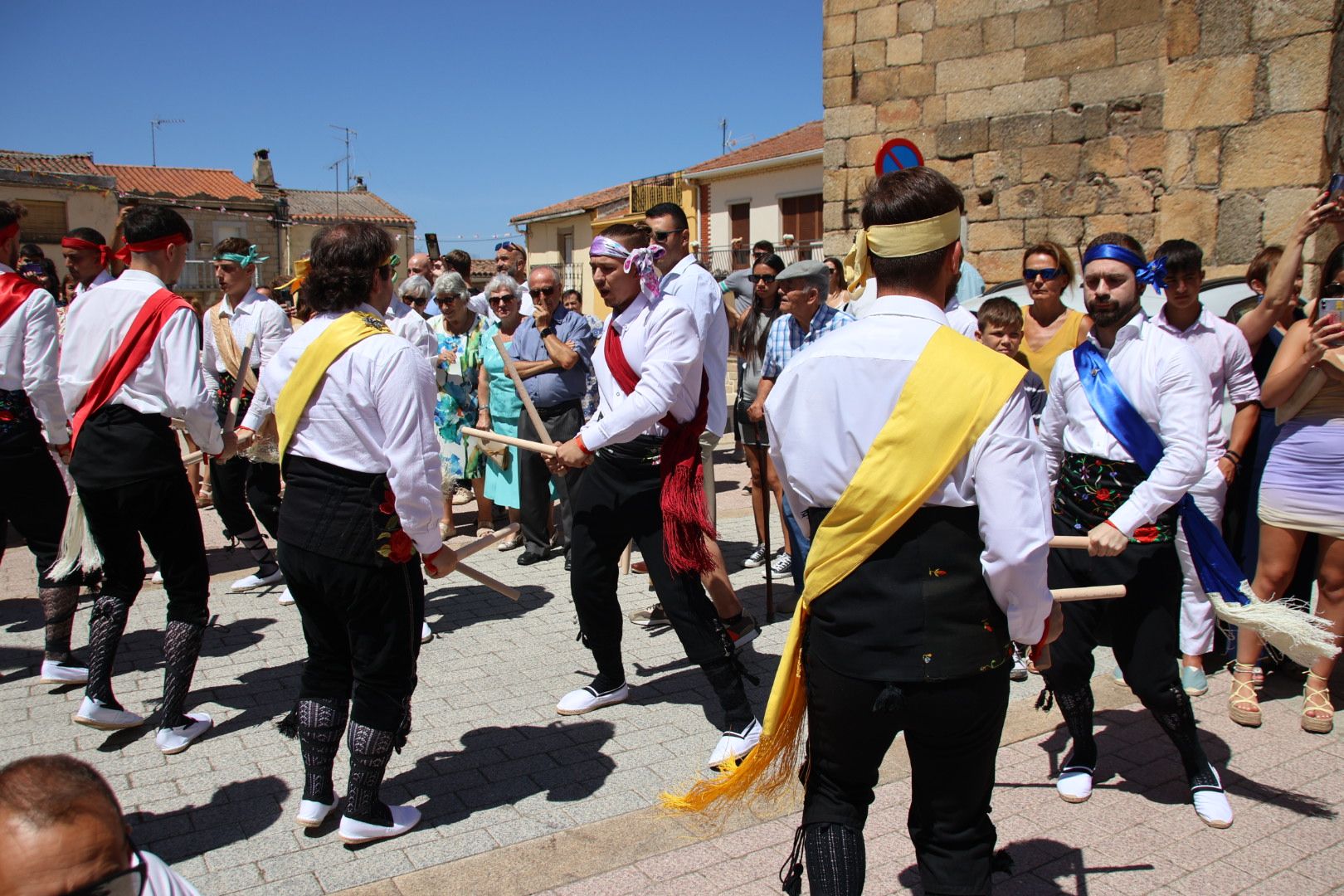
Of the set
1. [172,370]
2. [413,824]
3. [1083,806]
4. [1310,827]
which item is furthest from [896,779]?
[172,370]

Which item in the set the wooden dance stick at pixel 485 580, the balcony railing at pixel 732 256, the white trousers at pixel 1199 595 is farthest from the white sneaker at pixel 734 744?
the balcony railing at pixel 732 256

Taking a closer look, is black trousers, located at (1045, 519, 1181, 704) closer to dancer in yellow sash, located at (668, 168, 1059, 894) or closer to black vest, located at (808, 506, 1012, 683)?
dancer in yellow sash, located at (668, 168, 1059, 894)

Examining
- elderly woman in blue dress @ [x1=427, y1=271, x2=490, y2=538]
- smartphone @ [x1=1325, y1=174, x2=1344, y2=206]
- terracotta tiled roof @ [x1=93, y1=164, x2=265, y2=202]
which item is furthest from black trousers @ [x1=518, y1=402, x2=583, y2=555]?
terracotta tiled roof @ [x1=93, y1=164, x2=265, y2=202]

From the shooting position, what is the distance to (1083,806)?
3.52 meters

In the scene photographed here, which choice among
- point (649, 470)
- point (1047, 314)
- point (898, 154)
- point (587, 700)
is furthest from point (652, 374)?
point (898, 154)

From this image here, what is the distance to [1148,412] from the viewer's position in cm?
328

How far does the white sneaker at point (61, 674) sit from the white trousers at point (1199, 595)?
4.99m

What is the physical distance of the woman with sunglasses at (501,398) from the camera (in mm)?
7109

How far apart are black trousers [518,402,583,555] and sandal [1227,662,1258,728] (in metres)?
4.07

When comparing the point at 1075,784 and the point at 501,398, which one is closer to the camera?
the point at 1075,784

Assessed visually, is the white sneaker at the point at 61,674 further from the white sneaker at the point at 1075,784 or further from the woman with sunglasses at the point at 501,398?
the white sneaker at the point at 1075,784

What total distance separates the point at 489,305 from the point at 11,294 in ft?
11.4

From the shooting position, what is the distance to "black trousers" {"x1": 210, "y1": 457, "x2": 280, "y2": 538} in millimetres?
6129

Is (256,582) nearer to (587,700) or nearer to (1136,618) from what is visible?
(587,700)
